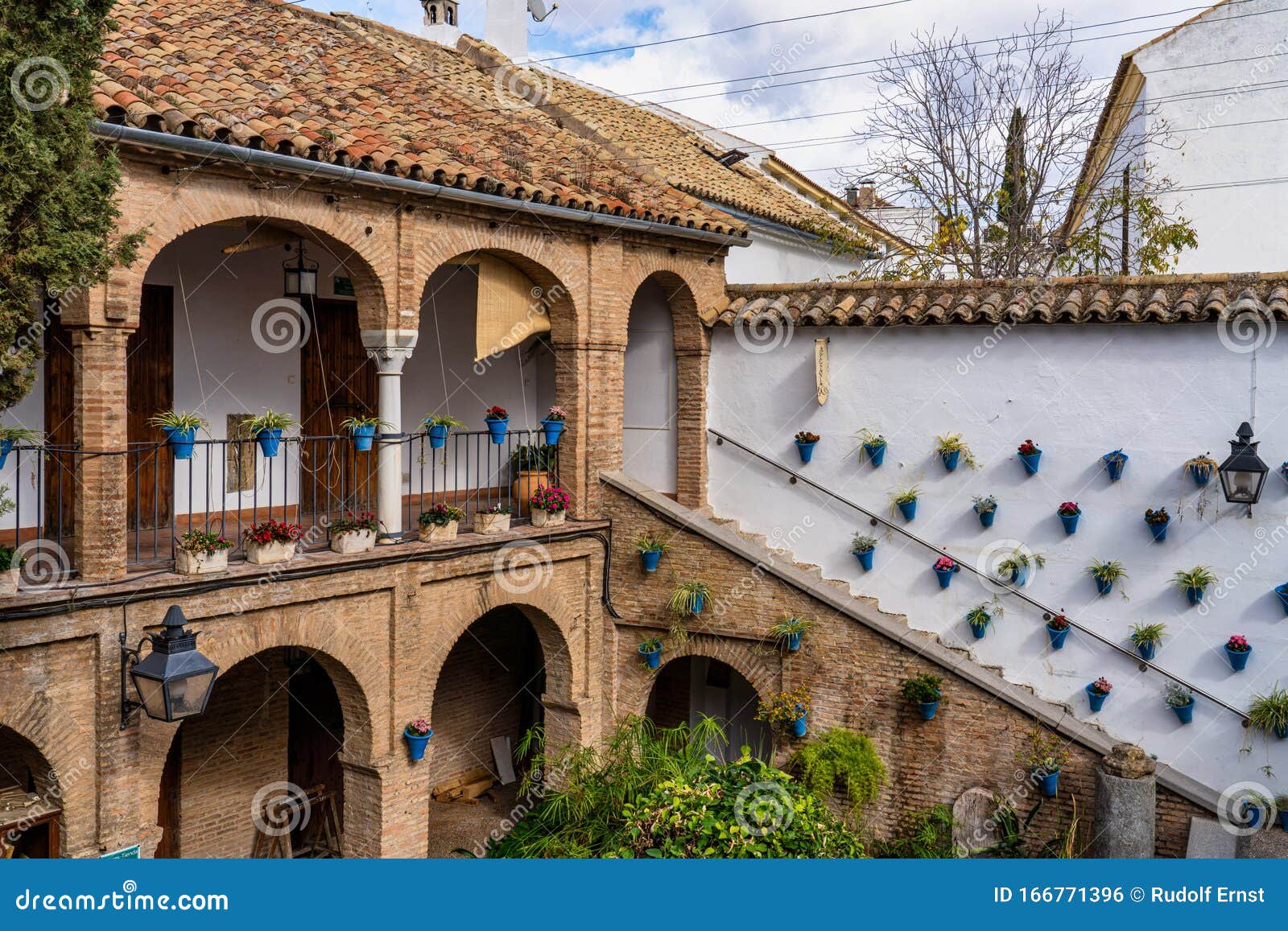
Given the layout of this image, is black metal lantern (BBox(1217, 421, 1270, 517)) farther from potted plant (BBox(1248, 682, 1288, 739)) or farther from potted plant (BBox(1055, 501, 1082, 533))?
potted plant (BBox(1248, 682, 1288, 739))

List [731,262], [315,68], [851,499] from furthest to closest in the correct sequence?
[731,262], [851,499], [315,68]

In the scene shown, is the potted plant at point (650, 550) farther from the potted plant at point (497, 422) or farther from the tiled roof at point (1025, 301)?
the tiled roof at point (1025, 301)

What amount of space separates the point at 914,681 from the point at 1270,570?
3.36 meters

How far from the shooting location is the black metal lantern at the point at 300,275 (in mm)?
10758

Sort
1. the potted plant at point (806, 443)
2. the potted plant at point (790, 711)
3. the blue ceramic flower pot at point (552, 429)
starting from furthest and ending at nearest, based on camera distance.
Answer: the potted plant at point (806, 443)
the blue ceramic flower pot at point (552, 429)
the potted plant at point (790, 711)

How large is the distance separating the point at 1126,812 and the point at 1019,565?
2617mm

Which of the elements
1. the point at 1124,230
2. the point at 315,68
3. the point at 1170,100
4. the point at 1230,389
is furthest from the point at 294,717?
the point at 1170,100

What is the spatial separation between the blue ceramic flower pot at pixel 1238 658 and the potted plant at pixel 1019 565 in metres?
1.79

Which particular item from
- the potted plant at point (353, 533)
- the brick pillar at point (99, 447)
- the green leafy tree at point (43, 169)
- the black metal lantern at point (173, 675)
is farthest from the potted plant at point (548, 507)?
the green leafy tree at point (43, 169)

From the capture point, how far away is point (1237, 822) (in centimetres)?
916

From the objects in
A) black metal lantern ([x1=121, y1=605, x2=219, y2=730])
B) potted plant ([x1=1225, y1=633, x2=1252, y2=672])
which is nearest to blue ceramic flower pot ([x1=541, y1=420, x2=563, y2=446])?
black metal lantern ([x1=121, y1=605, x2=219, y2=730])

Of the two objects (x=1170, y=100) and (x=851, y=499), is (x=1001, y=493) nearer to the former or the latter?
(x=851, y=499)

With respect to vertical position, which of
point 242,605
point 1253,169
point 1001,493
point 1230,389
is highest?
point 1253,169

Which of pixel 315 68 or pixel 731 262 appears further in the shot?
pixel 731 262
